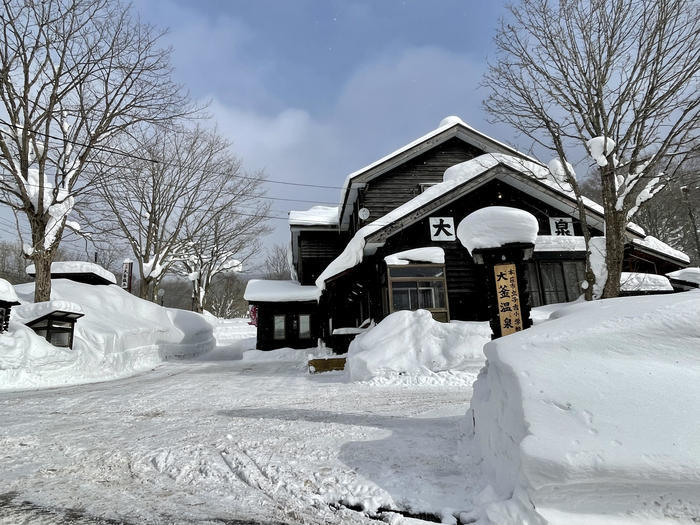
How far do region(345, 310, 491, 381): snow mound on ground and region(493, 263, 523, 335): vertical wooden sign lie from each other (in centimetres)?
346

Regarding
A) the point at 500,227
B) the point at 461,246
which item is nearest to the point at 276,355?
the point at 461,246

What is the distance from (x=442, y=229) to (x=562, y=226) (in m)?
4.42

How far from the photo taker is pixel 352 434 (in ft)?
12.6

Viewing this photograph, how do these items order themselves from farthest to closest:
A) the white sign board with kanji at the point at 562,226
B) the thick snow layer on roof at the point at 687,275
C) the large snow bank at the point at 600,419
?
the thick snow layer on roof at the point at 687,275 < the white sign board with kanji at the point at 562,226 < the large snow bank at the point at 600,419

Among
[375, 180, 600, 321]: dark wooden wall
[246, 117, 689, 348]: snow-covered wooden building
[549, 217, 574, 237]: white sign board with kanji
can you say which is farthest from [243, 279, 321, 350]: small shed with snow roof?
[549, 217, 574, 237]: white sign board with kanji

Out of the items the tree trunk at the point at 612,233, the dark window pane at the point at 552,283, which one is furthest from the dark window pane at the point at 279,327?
the tree trunk at the point at 612,233

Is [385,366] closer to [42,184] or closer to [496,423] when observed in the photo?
[496,423]

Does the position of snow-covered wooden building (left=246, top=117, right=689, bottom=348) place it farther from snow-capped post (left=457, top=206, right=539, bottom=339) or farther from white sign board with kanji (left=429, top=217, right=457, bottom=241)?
snow-capped post (left=457, top=206, right=539, bottom=339)

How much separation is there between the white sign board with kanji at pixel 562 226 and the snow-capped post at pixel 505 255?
882 cm

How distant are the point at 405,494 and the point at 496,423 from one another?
87cm

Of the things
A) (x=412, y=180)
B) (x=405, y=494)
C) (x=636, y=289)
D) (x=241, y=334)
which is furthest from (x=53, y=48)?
(x=241, y=334)

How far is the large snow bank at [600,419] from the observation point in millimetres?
1990

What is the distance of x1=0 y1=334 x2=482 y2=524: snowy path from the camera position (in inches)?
94.1

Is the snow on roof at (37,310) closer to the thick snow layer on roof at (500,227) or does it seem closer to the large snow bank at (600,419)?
the thick snow layer on roof at (500,227)
